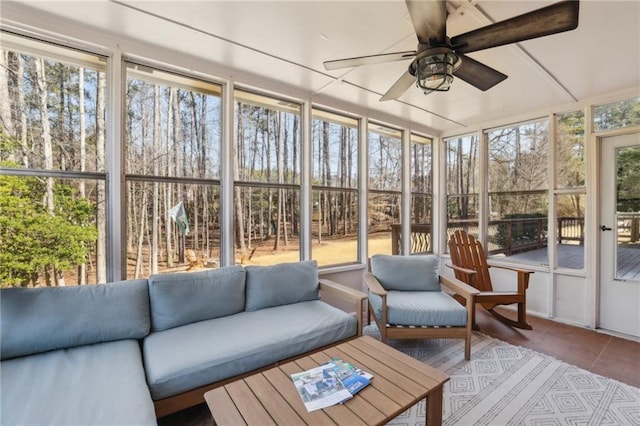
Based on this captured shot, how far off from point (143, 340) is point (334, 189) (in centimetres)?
252

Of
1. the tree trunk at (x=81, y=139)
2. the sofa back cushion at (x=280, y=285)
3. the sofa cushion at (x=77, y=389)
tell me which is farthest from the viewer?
the sofa back cushion at (x=280, y=285)

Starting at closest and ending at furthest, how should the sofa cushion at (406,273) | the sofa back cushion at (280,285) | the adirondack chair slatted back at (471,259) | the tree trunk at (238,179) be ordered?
the sofa back cushion at (280,285) < the tree trunk at (238,179) < the sofa cushion at (406,273) < the adirondack chair slatted back at (471,259)

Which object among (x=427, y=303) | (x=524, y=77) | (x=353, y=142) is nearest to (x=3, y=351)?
(x=427, y=303)

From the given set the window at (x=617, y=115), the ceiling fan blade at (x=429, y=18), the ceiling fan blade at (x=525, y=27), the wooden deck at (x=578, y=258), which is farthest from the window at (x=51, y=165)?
the window at (x=617, y=115)

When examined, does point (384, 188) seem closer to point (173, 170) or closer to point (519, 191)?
point (519, 191)

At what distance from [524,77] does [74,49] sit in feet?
13.0

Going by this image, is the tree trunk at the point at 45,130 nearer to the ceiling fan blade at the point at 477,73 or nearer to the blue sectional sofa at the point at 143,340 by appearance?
the blue sectional sofa at the point at 143,340

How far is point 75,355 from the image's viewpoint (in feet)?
5.51

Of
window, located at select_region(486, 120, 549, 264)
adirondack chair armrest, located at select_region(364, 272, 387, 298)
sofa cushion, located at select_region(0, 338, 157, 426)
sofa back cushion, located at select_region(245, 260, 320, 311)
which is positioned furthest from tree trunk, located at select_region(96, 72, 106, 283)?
window, located at select_region(486, 120, 549, 264)

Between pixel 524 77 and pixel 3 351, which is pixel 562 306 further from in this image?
pixel 3 351

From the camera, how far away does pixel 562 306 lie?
11.3 ft

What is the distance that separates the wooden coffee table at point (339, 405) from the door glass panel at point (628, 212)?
3.12 meters

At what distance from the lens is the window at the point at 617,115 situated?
297 centimetres

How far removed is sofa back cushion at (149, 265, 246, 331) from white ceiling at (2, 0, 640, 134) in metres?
1.90
